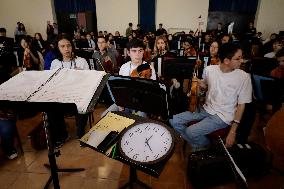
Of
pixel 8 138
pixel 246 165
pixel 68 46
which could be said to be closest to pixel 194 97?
pixel 246 165

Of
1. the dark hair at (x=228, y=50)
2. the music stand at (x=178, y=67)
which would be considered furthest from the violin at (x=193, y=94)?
the music stand at (x=178, y=67)

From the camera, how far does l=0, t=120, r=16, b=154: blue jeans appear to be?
2.71 meters

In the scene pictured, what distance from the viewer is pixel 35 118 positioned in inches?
115

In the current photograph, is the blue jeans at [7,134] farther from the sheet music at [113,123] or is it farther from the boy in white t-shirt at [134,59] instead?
the sheet music at [113,123]

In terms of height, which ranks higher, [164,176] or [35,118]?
[35,118]

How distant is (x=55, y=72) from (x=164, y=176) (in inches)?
66.3

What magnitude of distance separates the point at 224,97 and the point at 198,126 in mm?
408

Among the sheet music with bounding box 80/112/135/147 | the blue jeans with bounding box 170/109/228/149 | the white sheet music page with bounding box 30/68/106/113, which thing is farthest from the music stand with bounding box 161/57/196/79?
the white sheet music page with bounding box 30/68/106/113

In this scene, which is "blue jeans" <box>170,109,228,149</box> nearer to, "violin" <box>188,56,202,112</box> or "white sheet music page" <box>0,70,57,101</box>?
"violin" <box>188,56,202,112</box>

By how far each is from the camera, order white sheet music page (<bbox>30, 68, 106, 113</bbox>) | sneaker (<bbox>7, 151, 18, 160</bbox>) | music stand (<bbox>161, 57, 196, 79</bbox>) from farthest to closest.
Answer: music stand (<bbox>161, 57, 196, 79</bbox>) → sneaker (<bbox>7, 151, 18, 160</bbox>) → white sheet music page (<bbox>30, 68, 106, 113</bbox>)

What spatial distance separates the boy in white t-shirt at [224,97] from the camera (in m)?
2.31

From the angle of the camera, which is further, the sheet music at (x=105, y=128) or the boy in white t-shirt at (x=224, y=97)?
the boy in white t-shirt at (x=224, y=97)

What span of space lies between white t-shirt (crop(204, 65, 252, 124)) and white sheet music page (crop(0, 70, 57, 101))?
168cm

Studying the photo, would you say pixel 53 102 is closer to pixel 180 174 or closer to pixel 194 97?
pixel 194 97
